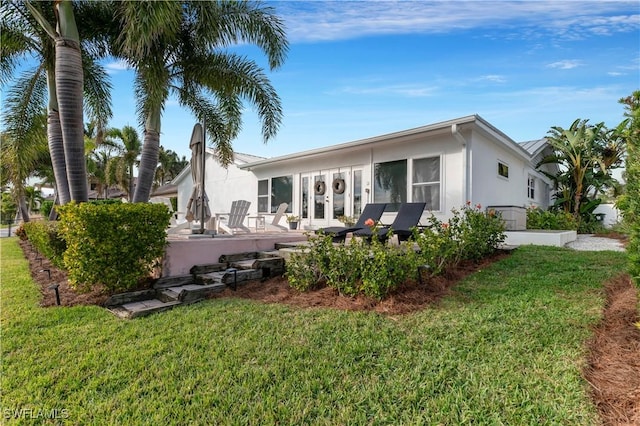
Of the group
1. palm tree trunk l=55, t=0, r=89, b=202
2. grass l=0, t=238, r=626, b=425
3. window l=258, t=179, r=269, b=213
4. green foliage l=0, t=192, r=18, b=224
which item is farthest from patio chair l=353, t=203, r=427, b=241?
green foliage l=0, t=192, r=18, b=224

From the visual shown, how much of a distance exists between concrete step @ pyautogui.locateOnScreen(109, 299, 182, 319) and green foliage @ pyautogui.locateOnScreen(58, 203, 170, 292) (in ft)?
1.43

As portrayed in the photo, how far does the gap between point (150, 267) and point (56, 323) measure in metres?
1.60

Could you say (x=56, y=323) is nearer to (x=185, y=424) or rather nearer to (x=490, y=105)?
(x=185, y=424)

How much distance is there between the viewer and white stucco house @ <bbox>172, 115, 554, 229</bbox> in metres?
8.88

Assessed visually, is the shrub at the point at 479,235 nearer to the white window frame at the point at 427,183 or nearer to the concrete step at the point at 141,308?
the white window frame at the point at 427,183

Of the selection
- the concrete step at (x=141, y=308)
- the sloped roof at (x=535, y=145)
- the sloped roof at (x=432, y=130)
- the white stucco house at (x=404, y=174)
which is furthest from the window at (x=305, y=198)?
the sloped roof at (x=535, y=145)

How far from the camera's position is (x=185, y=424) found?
7.26 ft

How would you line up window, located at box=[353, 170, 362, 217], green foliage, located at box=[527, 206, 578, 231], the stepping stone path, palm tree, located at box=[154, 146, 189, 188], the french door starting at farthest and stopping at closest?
1. palm tree, located at box=[154, 146, 189, 188]
2. green foliage, located at box=[527, 206, 578, 231]
3. the french door
4. window, located at box=[353, 170, 362, 217]
5. the stepping stone path

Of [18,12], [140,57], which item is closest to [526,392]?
[140,57]

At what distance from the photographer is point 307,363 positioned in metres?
2.89

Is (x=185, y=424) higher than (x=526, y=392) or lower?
lower

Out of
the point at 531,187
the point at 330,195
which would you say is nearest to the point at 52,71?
the point at 330,195

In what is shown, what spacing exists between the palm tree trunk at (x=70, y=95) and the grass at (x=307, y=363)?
3.53 metres

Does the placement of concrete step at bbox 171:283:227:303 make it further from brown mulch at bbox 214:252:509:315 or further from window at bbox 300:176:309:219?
window at bbox 300:176:309:219
